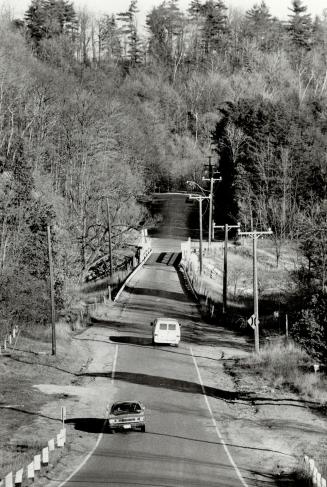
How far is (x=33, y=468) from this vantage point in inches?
1007

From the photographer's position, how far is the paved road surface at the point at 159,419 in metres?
26.5

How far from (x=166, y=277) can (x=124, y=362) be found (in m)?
29.9

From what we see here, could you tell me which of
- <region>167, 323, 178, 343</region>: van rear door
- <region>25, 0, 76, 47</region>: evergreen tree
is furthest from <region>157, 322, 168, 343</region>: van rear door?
<region>25, 0, 76, 47</region>: evergreen tree

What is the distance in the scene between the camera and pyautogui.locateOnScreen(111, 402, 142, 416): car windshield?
3225 cm

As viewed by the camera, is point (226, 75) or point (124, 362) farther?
point (226, 75)

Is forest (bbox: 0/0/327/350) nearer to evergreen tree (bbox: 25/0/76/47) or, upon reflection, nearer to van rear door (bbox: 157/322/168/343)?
evergreen tree (bbox: 25/0/76/47)

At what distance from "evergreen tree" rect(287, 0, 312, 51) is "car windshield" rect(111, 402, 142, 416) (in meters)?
148

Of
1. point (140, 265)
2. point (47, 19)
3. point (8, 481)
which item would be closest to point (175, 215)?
point (140, 265)

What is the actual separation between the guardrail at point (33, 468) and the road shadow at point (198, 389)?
38.5 ft

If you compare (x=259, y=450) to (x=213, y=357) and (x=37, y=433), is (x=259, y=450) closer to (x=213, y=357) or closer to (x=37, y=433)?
(x=37, y=433)

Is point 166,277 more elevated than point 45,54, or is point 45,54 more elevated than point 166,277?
point 45,54

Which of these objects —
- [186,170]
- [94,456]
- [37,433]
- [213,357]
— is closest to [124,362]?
[213,357]

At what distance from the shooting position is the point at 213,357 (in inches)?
1959

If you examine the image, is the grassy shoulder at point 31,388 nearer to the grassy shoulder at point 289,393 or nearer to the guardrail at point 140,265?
the grassy shoulder at point 289,393
